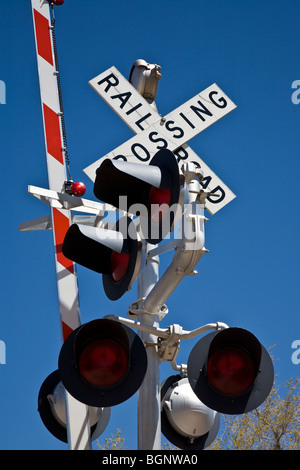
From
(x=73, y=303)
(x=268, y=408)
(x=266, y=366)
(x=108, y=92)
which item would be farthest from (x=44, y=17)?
(x=268, y=408)

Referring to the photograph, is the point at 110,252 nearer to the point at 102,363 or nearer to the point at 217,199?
the point at 102,363

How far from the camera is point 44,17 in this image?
17.0 feet

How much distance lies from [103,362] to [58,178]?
174 cm

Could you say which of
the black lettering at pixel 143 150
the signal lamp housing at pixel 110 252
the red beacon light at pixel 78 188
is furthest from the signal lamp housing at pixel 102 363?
the black lettering at pixel 143 150

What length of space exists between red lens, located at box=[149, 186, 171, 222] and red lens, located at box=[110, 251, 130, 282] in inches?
12.3

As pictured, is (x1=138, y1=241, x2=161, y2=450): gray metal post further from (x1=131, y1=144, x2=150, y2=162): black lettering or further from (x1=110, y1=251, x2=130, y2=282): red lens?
(x1=131, y1=144, x2=150, y2=162): black lettering

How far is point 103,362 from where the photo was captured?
11.5 ft

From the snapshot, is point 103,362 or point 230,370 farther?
point 230,370

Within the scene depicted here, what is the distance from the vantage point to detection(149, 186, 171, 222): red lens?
3672 millimetres

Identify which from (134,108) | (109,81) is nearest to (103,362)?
(134,108)

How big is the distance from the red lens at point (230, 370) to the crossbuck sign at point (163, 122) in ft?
4.63
